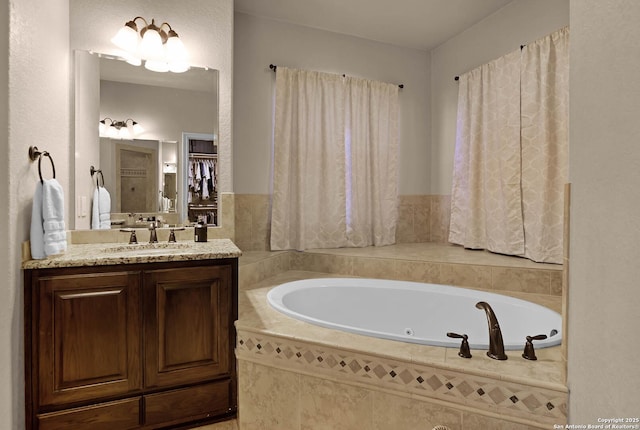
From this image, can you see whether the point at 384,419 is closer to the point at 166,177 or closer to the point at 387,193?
the point at 166,177

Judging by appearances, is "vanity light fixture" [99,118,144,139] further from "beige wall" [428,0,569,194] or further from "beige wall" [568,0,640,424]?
"beige wall" [428,0,569,194]

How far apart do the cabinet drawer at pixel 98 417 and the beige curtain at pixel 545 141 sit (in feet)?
9.28

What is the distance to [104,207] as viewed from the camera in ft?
7.51

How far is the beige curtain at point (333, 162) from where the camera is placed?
318cm

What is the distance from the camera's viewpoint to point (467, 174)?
11.0 feet

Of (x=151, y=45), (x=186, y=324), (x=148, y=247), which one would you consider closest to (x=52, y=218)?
(x=148, y=247)

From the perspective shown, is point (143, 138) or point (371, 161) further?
point (371, 161)

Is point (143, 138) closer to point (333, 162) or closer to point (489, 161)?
point (333, 162)

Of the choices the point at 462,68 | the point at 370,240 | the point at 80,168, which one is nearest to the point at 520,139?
Answer: the point at 462,68

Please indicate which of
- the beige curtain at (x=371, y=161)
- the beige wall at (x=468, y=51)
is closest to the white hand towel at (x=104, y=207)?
the beige curtain at (x=371, y=161)

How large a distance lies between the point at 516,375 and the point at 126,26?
2.82 m

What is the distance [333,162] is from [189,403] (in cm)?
230

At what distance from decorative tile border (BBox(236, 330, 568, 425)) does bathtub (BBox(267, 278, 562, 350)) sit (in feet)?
1.13

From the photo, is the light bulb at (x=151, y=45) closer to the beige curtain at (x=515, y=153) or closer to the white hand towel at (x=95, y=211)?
the white hand towel at (x=95, y=211)
